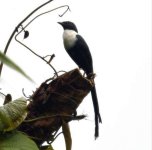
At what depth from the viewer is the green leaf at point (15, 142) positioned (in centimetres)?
128

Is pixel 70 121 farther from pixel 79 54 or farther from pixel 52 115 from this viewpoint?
pixel 79 54

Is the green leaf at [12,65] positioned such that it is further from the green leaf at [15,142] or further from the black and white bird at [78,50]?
the black and white bird at [78,50]

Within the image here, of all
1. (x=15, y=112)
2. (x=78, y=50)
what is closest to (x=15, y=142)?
(x=15, y=112)

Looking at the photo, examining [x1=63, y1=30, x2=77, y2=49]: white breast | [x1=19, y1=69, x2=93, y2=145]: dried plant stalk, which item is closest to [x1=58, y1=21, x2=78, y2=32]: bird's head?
[x1=63, y1=30, x2=77, y2=49]: white breast

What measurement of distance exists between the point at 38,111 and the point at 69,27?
7.89 ft

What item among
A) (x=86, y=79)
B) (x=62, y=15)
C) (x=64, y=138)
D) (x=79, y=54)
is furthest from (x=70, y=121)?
(x=79, y=54)

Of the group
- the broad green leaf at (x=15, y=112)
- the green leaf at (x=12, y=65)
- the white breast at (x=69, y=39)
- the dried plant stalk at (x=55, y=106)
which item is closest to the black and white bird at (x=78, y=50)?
the white breast at (x=69, y=39)

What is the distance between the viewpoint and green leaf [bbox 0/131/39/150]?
4.20ft

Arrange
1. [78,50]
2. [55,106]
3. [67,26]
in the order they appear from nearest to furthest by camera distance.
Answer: [55,106] → [78,50] → [67,26]

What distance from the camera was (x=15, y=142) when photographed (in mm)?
1305

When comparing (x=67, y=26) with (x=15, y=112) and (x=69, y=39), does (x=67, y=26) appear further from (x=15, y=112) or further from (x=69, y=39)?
(x=15, y=112)

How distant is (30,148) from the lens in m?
1.29

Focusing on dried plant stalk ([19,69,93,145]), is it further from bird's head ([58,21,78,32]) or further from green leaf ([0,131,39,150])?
bird's head ([58,21,78,32])

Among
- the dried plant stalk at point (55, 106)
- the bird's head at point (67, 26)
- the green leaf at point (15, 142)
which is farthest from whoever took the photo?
the bird's head at point (67, 26)
